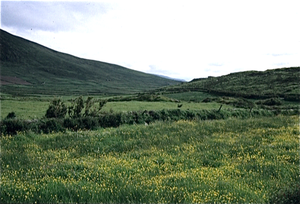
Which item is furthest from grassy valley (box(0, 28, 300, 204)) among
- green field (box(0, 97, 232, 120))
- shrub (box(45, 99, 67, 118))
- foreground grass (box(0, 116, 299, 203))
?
green field (box(0, 97, 232, 120))

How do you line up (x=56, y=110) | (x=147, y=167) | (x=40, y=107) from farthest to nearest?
1. (x=40, y=107)
2. (x=56, y=110)
3. (x=147, y=167)

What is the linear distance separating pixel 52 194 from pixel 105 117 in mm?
14105

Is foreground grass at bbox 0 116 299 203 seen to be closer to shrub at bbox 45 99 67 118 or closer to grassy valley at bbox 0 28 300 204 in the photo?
grassy valley at bbox 0 28 300 204

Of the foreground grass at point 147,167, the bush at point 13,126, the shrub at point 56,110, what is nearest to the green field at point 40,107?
the shrub at point 56,110

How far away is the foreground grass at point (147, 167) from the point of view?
733 cm

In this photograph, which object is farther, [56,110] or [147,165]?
[56,110]

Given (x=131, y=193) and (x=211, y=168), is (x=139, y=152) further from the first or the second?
(x=131, y=193)

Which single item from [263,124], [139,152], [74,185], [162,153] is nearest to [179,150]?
[162,153]

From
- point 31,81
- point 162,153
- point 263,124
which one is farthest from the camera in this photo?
→ point 31,81

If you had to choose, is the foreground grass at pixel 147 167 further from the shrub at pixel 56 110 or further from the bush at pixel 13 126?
the shrub at pixel 56 110

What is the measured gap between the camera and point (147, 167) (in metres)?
9.81

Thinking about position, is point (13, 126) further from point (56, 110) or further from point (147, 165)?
point (147, 165)

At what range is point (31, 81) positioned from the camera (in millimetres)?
171000

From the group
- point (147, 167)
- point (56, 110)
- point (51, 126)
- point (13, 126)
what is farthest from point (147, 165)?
point (56, 110)
